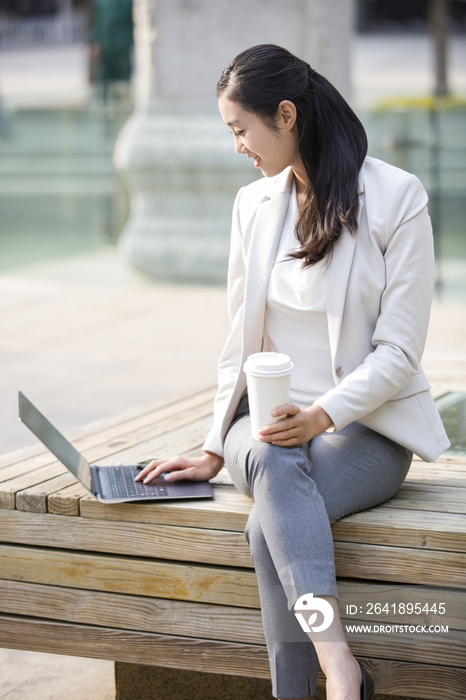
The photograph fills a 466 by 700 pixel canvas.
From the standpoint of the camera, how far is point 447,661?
189 centimetres

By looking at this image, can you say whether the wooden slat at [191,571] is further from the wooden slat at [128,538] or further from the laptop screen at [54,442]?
the laptop screen at [54,442]

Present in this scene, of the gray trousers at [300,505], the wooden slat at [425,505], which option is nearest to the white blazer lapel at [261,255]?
the gray trousers at [300,505]

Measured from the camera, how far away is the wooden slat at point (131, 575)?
6.63 feet

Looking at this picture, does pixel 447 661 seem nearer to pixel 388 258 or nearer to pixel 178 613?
pixel 178 613

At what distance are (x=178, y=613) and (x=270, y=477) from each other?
473 millimetres

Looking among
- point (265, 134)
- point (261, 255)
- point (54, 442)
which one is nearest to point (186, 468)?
point (54, 442)

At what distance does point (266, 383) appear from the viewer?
1778 mm

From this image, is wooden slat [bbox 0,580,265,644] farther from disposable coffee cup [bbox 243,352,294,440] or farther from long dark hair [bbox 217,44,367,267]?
long dark hair [bbox 217,44,367,267]

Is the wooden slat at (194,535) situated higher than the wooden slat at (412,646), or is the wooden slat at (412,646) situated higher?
the wooden slat at (194,535)

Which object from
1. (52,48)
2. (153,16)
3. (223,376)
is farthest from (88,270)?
(52,48)

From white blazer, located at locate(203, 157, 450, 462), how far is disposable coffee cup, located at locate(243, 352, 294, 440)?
0.48 ft

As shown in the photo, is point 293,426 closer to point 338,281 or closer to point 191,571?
point 338,281

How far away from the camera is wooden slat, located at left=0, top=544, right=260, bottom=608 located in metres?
2.02

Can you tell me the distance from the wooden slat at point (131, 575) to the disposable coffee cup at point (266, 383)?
1.33ft
